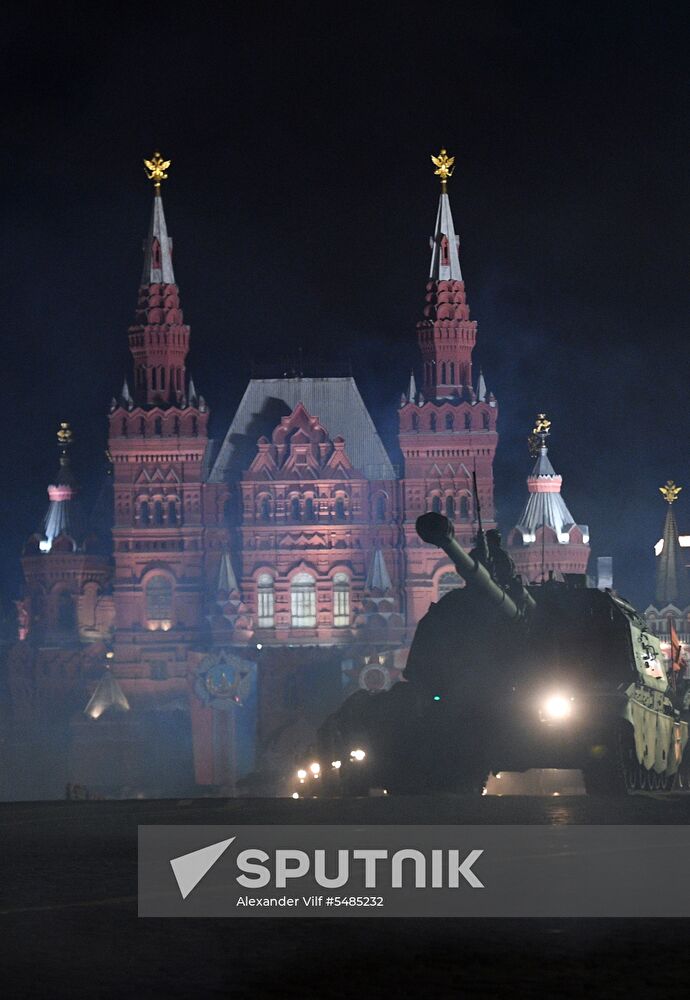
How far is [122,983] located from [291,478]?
97.0 meters

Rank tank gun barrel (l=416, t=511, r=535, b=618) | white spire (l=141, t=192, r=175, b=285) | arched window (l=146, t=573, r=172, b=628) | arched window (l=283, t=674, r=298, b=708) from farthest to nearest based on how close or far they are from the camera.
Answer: white spire (l=141, t=192, r=175, b=285)
arched window (l=146, t=573, r=172, b=628)
arched window (l=283, t=674, r=298, b=708)
tank gun barrel (l=416, t=511, r=535, b=618)

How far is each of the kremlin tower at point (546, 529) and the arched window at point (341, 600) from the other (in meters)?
8.60

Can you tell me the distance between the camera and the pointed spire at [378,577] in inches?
4272

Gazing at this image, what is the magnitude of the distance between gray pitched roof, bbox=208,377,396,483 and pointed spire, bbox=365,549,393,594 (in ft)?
16.3

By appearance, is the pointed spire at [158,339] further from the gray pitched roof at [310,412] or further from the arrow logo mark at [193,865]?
the arrow logo mark at [193,865]

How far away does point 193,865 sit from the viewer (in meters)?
18.3

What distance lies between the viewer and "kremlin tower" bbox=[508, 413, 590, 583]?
110m

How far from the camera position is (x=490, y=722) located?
117 feet

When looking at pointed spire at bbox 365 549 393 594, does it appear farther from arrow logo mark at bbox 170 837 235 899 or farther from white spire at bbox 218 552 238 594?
arrow logo mark at bbox 170 837 235 899

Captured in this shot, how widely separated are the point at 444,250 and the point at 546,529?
1520 centimetres

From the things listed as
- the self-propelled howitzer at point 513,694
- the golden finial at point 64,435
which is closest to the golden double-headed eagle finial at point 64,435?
the golden finial at point 64,435

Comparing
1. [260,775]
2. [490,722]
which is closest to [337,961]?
[490,722]

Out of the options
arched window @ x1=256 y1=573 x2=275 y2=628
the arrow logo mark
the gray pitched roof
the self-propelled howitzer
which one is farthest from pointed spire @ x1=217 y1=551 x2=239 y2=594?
the arrow logo mark

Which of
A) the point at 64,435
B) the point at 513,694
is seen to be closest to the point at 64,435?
the point at 64,435
